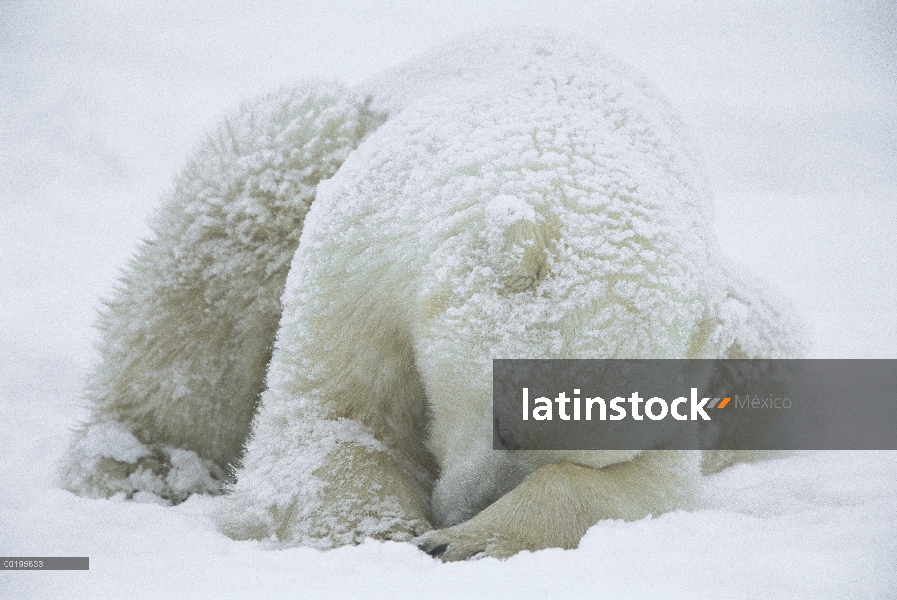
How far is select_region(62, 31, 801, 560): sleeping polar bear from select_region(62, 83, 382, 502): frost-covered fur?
2 cm

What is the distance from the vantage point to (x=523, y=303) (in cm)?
196

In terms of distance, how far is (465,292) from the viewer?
78.7 inches

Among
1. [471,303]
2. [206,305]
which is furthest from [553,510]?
[206,305]

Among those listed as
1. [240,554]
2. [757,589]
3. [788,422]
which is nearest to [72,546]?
[240,554]

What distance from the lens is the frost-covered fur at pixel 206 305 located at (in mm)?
2930

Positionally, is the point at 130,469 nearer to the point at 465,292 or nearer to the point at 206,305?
the point at 206,305

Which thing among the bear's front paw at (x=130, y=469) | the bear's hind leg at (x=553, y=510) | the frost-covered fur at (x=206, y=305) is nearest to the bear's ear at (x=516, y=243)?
the bear's hind leg at (x=553, y=510)

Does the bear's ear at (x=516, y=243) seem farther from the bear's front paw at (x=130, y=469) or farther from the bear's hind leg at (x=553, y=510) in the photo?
the bear's front paw at (x=130, y=469)

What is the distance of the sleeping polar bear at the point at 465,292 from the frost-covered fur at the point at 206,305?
0.02 meters

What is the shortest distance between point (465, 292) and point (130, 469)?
1.65 meters

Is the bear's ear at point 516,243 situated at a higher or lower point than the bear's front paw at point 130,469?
higher

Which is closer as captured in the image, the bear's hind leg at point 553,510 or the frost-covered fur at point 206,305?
the bear's hind leg at point 553,510

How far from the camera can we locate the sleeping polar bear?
196 centimetres

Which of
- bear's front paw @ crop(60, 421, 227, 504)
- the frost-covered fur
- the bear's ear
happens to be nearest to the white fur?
the bear's ear
